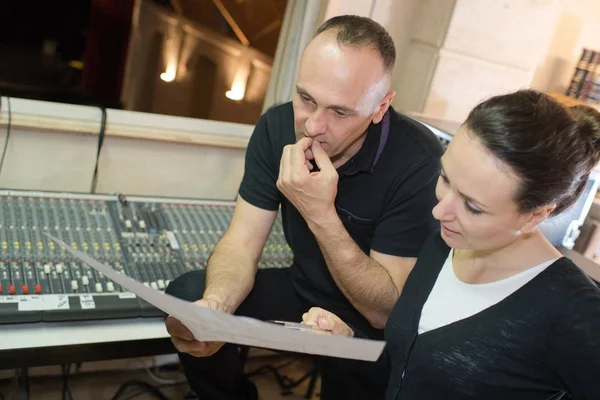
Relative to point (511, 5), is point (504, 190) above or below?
below

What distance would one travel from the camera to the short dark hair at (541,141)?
1021 mm

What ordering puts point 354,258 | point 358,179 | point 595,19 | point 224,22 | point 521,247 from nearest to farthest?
point 521,247, point 354,258, point 358,179, point 224,22, point 595,19

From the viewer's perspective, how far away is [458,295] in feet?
4.04

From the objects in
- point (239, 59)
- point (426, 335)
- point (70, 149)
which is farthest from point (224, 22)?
point (426, 335)

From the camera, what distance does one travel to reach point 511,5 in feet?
7.61

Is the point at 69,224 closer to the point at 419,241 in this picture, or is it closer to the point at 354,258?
the point at 354,258

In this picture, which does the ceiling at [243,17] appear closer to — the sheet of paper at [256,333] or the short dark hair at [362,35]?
the short dark hair at [362,35]

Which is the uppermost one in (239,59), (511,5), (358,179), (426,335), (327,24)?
(511,5)

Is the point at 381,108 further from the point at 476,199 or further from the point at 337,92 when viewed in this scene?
the point at 476,199

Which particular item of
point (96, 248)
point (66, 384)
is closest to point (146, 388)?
point (66, 384)

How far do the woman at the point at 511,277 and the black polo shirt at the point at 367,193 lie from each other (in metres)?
0.26

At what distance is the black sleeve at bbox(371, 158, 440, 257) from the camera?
1.48m

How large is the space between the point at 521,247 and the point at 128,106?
1366 millimetres

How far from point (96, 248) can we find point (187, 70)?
2.62 feet
